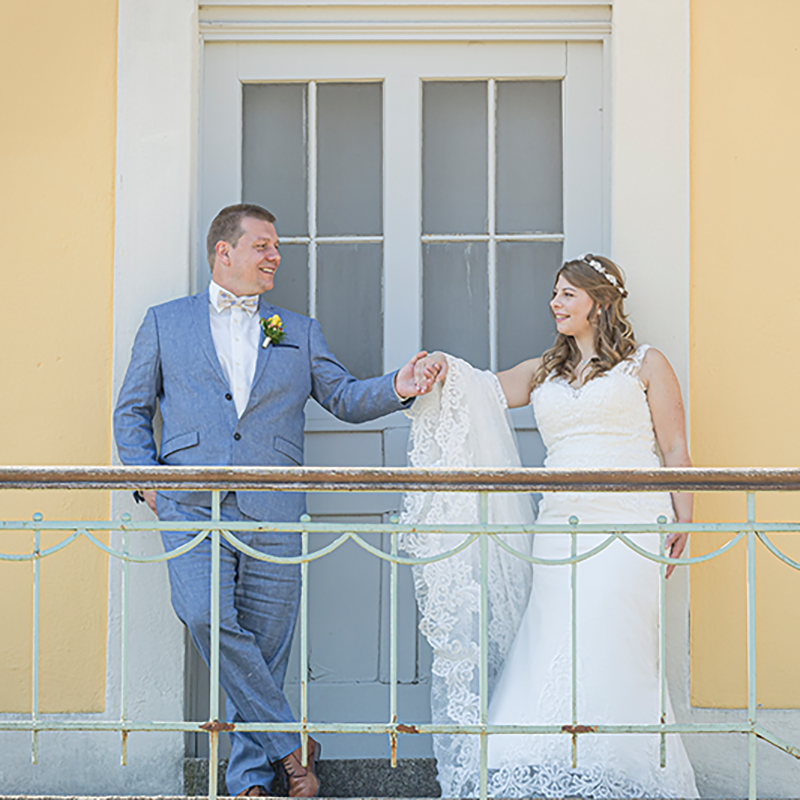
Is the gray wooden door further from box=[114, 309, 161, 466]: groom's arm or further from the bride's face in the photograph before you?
box=[114, 309, 161, 466]: groom's arm

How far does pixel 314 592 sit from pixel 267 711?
71 cm

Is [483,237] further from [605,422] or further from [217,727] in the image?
[217,727]

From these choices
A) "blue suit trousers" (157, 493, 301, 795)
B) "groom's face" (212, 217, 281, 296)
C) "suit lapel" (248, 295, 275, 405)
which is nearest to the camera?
"blue suit trousers" (157, 493, 301, 795)

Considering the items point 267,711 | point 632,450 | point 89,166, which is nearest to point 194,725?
point 267,711

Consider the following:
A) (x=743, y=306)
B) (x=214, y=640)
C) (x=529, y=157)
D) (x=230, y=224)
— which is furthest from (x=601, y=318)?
(x=214, y=640)

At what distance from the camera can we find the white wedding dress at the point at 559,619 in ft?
10.7

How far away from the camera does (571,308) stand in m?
3.76

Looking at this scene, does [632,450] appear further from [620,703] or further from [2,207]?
[2,207]

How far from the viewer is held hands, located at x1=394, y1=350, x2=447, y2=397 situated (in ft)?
12.0

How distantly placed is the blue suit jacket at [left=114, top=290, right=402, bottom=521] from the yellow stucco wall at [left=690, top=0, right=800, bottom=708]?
1.18m

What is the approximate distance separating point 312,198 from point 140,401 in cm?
111

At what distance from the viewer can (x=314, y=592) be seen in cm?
414

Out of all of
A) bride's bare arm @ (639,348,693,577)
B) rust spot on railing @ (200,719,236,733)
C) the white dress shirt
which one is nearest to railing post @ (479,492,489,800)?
rust spot on railing @ (200,719,236,733)

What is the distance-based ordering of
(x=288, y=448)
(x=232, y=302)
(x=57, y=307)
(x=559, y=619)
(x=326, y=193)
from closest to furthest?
(x=559, y=619) < (x=288, y=448) < (x=232, y=302) < (x=57, y=307) < (x=326, y=193)
